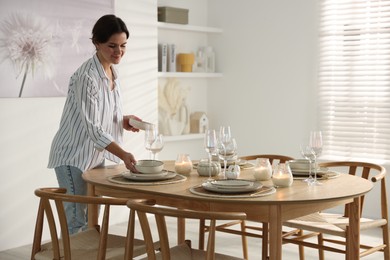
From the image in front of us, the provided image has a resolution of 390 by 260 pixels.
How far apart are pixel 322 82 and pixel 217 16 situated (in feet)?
4.29

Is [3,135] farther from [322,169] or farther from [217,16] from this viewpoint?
[217,16]

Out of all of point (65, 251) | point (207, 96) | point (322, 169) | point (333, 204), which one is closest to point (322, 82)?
point (207, 96)

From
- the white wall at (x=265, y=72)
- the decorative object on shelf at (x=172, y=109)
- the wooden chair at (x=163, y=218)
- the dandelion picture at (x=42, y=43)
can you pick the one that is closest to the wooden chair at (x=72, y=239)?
the wooden chair at (x=163, y=218)

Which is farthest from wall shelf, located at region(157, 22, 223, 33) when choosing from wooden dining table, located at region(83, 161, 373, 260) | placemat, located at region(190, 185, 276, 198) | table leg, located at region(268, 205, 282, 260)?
table leg, located at region(268, 205, 282, 260)

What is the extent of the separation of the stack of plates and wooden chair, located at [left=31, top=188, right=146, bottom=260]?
393 mm

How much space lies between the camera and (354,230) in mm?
3150

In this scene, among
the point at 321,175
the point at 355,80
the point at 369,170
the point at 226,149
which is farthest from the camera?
the point at 355,80

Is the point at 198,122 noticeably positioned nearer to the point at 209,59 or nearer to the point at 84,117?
the point at 209,59

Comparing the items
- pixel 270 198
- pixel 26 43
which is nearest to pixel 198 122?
pixel 26 43

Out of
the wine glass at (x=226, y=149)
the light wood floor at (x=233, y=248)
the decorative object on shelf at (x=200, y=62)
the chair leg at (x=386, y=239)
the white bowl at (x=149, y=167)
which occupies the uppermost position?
the decorative object on shelf at (x=200, y=62)

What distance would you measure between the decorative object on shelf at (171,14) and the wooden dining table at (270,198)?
2769mm

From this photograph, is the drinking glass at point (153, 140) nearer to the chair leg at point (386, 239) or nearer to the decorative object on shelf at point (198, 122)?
the chair leg at point (386, 239)

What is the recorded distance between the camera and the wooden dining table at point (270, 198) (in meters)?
2.71

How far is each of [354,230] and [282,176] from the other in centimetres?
47
